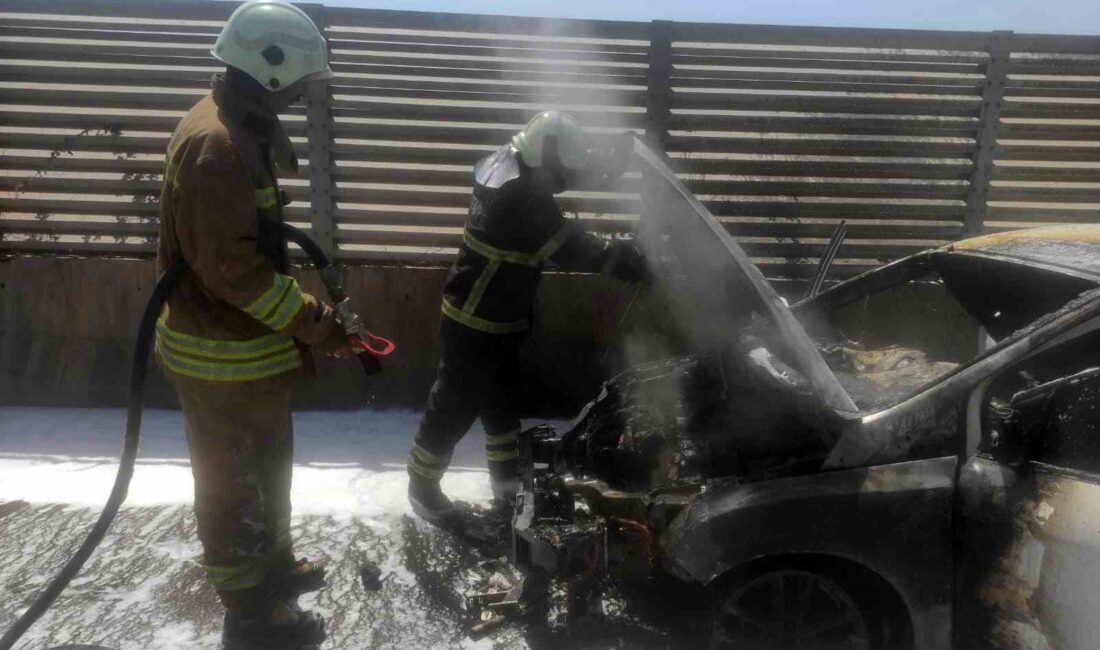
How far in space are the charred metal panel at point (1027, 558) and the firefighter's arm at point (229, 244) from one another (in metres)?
2.36

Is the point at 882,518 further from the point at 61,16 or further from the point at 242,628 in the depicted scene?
the point at 61,16

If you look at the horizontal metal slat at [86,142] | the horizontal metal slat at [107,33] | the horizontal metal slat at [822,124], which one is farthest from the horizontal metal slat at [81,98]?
the horizontal metal slat at [822,124]

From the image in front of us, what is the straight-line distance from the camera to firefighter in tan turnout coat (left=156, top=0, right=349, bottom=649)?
243cm

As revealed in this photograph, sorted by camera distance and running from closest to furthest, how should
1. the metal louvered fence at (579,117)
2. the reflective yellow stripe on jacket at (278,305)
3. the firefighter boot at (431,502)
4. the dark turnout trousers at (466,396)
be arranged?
the reflective yellow stripe on jacket at (278,305) < the dark turnout trousers at (466,396) < the firefighter boot at (431,502) < the metal louvered fence at (579,117)

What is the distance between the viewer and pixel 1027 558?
7.27ft

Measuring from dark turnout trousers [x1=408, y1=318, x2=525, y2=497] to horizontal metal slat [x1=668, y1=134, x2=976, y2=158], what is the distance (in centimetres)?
211

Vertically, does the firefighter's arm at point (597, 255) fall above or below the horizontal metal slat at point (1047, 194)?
below

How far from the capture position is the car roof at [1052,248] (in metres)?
2.54

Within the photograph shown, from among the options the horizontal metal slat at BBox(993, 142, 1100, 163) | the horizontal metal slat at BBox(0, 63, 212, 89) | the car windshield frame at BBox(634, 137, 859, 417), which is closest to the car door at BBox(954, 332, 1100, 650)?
the car windshield frame at BBox(634, 137, 859, 417)

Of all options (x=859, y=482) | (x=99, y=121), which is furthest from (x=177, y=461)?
(x=859, y=482)

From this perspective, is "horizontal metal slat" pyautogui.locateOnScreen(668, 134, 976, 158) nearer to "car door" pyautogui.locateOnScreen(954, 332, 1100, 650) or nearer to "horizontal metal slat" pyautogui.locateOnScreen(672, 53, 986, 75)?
"horizontal metal slat" pyautogui.locateOnScreen(672, 53, 986, 75)

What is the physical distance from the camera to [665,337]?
3844mm

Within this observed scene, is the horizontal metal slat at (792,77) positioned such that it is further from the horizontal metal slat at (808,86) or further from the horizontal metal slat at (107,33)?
the horizontal metal slat at (107,33)

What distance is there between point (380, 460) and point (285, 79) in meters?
2.59
